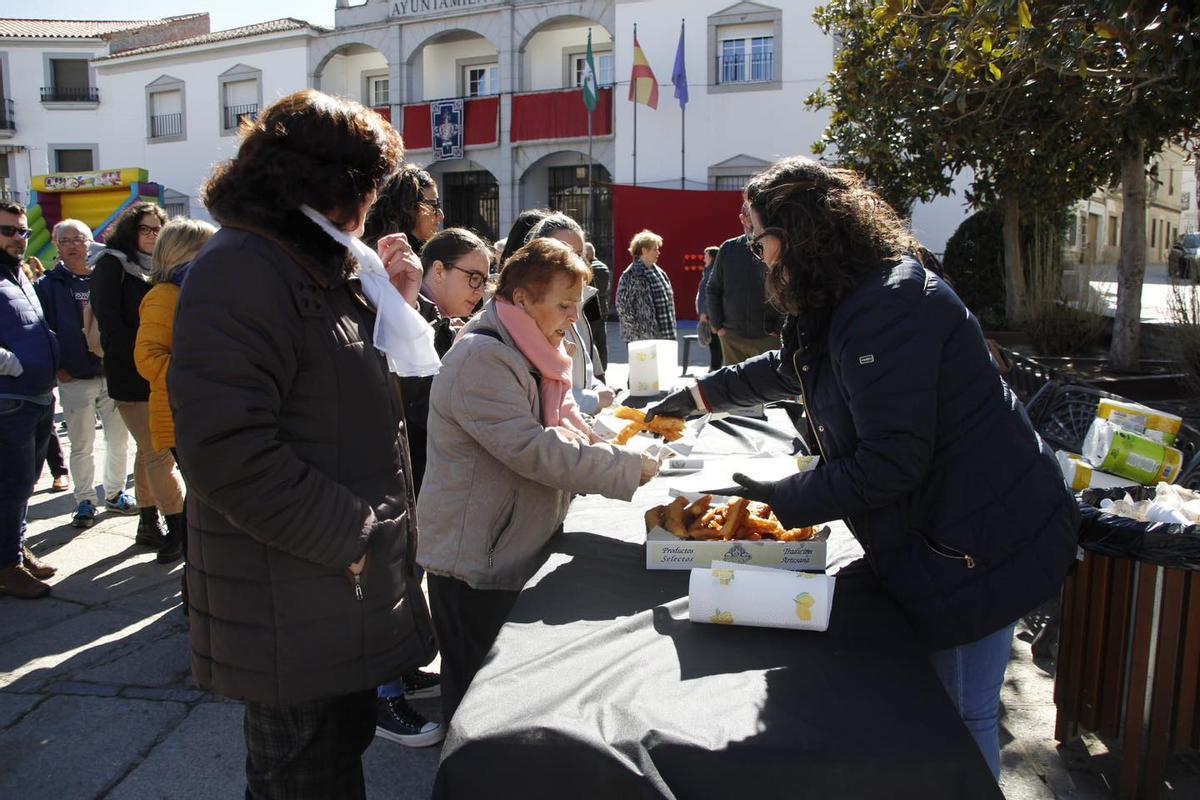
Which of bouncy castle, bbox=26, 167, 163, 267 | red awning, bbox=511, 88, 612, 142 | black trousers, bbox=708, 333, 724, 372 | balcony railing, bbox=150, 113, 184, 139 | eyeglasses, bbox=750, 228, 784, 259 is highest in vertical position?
balcony railing, bbox=150, 113, 184, 139

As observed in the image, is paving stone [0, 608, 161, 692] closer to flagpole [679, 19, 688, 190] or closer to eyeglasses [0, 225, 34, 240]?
eyeglasses [0, 225, 34, 240]

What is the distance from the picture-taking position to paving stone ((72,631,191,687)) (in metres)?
3.42

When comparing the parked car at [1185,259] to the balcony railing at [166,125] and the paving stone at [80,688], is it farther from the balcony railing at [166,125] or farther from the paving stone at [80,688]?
the balcony railing at [166,125]

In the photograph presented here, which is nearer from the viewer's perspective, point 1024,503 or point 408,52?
point 1024,503

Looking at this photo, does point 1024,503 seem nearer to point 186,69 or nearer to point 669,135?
point 669,135

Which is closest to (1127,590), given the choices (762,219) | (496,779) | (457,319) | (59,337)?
(762,219)

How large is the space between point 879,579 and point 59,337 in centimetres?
525

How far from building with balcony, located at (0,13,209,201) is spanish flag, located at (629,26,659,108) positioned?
17.9 metres

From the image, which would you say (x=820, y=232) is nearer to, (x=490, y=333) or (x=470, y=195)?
(x=490, y=333)

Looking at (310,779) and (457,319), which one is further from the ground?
(457,319)

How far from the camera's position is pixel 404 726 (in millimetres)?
2939

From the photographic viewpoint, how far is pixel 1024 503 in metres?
1.79

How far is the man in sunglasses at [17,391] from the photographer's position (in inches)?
161

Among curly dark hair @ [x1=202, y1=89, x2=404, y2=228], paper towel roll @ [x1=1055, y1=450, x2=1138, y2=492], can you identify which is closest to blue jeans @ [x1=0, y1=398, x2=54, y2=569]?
curly dark hair @ [x1=202, y1=89, x2=404, y2=228]
